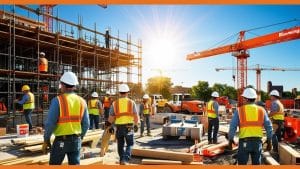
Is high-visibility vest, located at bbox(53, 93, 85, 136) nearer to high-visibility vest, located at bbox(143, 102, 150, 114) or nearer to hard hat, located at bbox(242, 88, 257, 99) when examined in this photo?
hard hat, located at bbox(242, 88, 257, 99)

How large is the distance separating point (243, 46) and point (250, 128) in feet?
82.9


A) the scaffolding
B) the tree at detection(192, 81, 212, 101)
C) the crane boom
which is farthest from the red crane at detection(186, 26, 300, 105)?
the tree at detection(192, 81, 212, 101)

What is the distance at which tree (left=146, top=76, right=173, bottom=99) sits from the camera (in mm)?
56969

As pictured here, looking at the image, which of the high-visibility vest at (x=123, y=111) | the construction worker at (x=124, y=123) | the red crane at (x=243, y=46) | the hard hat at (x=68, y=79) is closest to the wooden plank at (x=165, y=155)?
the construction worker at (x=124, y=123)

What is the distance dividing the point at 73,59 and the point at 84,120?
18.5 m

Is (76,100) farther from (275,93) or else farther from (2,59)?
(2,59)

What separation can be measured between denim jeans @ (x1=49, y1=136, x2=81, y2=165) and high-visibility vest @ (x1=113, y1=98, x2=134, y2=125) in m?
2.09

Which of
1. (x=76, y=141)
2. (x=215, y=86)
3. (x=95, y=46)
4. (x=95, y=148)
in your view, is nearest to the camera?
(x=76, y=141)

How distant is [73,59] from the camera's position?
74.4 ft

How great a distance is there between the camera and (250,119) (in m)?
5.52

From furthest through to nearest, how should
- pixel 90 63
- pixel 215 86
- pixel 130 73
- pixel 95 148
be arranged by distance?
pixel 215 86 < pixel 90 63 < pixel 130 73 < pixel 95 148

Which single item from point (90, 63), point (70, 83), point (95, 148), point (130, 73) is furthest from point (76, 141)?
point (90, 63)

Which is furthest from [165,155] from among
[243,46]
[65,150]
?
[243,46]

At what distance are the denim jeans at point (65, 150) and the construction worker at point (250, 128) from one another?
2.85 metres
